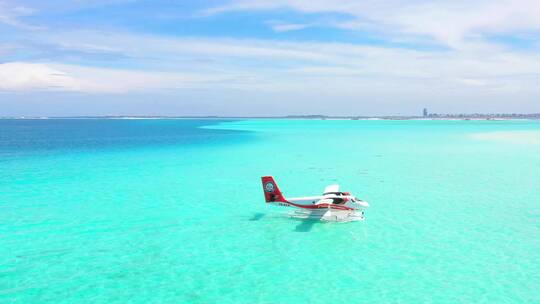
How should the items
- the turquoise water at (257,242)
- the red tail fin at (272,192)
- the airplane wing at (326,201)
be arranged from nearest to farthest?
the turquoise water at (257,242)
the airplane wing at (326,201)
the red tail fin at (272,192)

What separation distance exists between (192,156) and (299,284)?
49.1 m

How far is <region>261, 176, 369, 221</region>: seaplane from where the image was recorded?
26.5 meters

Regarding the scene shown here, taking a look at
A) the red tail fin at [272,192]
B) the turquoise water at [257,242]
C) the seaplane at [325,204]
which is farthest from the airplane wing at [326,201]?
the red tail fin at [272,192]

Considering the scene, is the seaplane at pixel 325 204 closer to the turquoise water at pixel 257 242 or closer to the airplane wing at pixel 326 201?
the airplane wing at pixel 326 201

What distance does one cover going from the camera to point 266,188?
93.8 feet

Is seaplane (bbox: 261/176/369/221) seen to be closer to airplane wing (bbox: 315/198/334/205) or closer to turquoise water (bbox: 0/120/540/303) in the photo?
airplane wing (bbox: 315/198/334/205)

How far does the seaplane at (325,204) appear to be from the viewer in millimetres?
26516

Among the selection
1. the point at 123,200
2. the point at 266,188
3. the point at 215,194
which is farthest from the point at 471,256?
the point at 123,200

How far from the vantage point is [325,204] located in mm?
26828

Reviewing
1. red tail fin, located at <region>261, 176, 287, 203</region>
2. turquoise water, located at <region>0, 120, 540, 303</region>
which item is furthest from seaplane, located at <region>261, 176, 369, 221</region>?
turquoise water, located at <region>0, 120, 540, 303</region>

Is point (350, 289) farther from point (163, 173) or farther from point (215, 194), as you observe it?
point (163, 173)

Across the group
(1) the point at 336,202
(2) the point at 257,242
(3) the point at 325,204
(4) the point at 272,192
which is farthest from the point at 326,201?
(2) the point at 257,242

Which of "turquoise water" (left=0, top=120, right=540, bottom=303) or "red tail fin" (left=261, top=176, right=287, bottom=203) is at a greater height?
"red tail fin" (left=261, top=176, right=287, bottom=203)

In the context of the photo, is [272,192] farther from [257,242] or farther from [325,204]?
[257,242]
